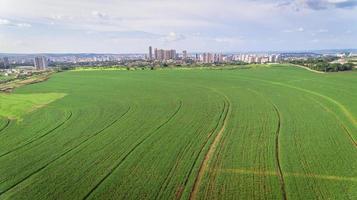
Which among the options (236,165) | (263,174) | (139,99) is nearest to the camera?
(263,174)

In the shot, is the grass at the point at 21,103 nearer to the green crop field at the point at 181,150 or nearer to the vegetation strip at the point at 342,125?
the green crop field at the point at 181,150

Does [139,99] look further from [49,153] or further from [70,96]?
[49,153]

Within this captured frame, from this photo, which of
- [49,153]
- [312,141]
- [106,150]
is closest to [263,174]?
[312,141]

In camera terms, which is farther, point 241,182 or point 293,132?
point 293,132

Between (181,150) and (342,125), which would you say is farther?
(342,125)

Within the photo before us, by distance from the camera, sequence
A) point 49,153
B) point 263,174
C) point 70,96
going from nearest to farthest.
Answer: point 263,174 → point 49,153 → point 70,96

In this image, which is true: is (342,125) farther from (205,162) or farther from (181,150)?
(181,150)

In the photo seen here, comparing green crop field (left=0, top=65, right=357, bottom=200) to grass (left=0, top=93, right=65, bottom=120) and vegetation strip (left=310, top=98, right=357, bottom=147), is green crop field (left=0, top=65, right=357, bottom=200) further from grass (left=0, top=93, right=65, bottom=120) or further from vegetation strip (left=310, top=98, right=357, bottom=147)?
grass (left=0, top=93, right=65, bottom=120)

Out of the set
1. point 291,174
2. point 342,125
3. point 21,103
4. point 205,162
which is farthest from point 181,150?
point 21,103

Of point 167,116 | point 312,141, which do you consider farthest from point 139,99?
point 312,141
